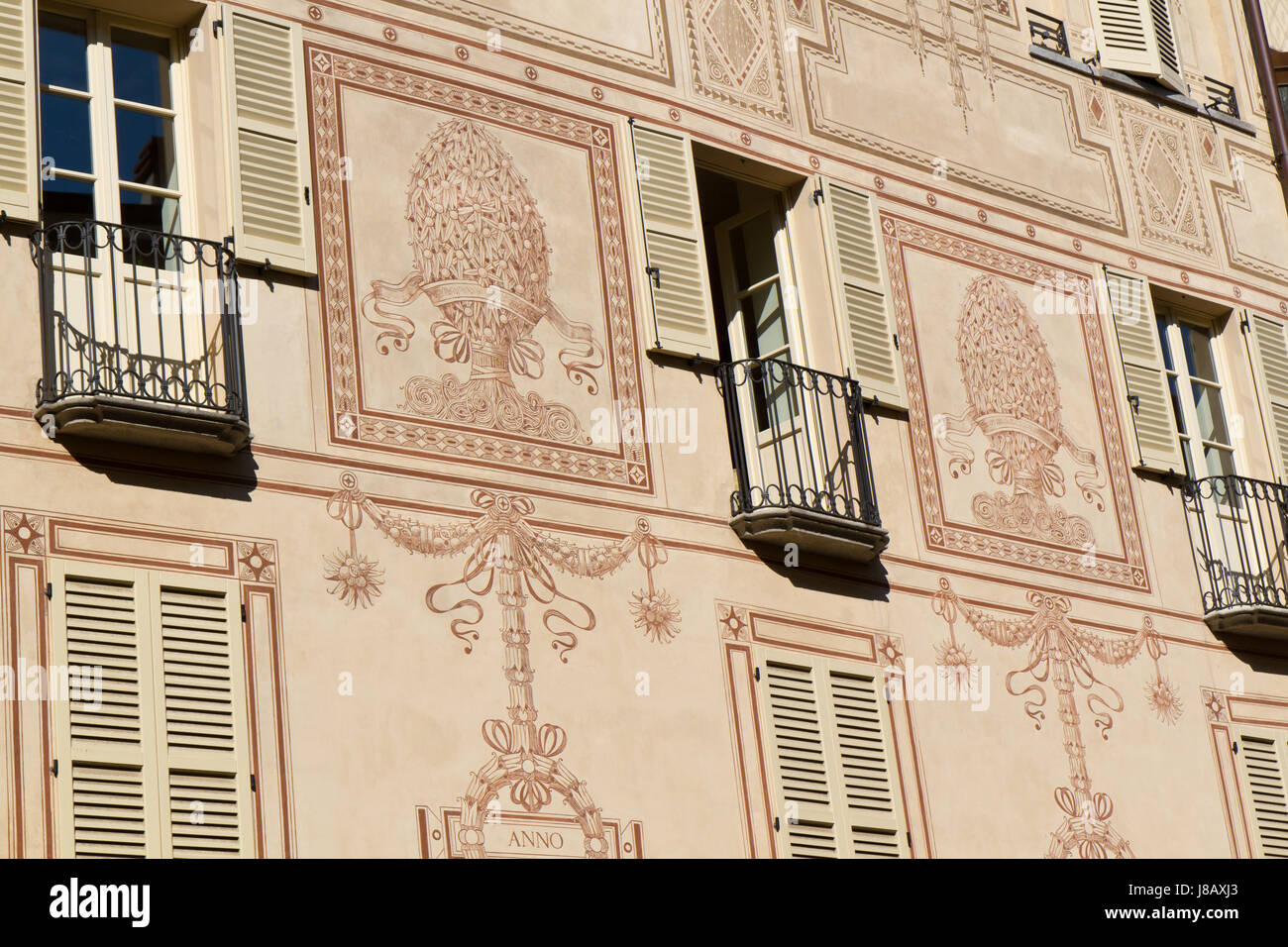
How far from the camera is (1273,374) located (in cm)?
1577

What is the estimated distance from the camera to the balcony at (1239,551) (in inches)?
559

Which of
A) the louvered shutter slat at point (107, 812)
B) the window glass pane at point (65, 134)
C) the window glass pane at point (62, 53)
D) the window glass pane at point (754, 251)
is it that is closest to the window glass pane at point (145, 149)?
the window glass pane at point (65, 134)

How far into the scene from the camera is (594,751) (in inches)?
425

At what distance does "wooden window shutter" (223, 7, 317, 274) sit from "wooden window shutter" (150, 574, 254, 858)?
1839mm

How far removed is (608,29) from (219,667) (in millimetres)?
4894

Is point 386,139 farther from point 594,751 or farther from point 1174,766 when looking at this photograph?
point 1174,766

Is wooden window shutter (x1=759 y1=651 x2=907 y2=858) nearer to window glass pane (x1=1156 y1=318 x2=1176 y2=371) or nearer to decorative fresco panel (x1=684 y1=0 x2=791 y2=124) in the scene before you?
decorative fresco panel (x1=684 y1=0 x2=791 y2=124)

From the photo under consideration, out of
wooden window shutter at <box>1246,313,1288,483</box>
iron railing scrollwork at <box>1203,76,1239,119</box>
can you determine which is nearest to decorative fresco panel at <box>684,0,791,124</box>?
wooden window shutter at <box>1246,313,1288,483</box>

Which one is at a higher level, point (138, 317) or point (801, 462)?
point (138, 317)

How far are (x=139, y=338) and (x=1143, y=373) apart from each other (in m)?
7.44

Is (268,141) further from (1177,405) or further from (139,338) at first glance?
(1177,405)

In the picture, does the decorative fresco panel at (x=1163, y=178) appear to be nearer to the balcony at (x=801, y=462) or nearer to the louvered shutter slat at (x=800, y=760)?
the balcony at (x=801, y=462)

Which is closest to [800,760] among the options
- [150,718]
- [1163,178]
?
[150,718]
